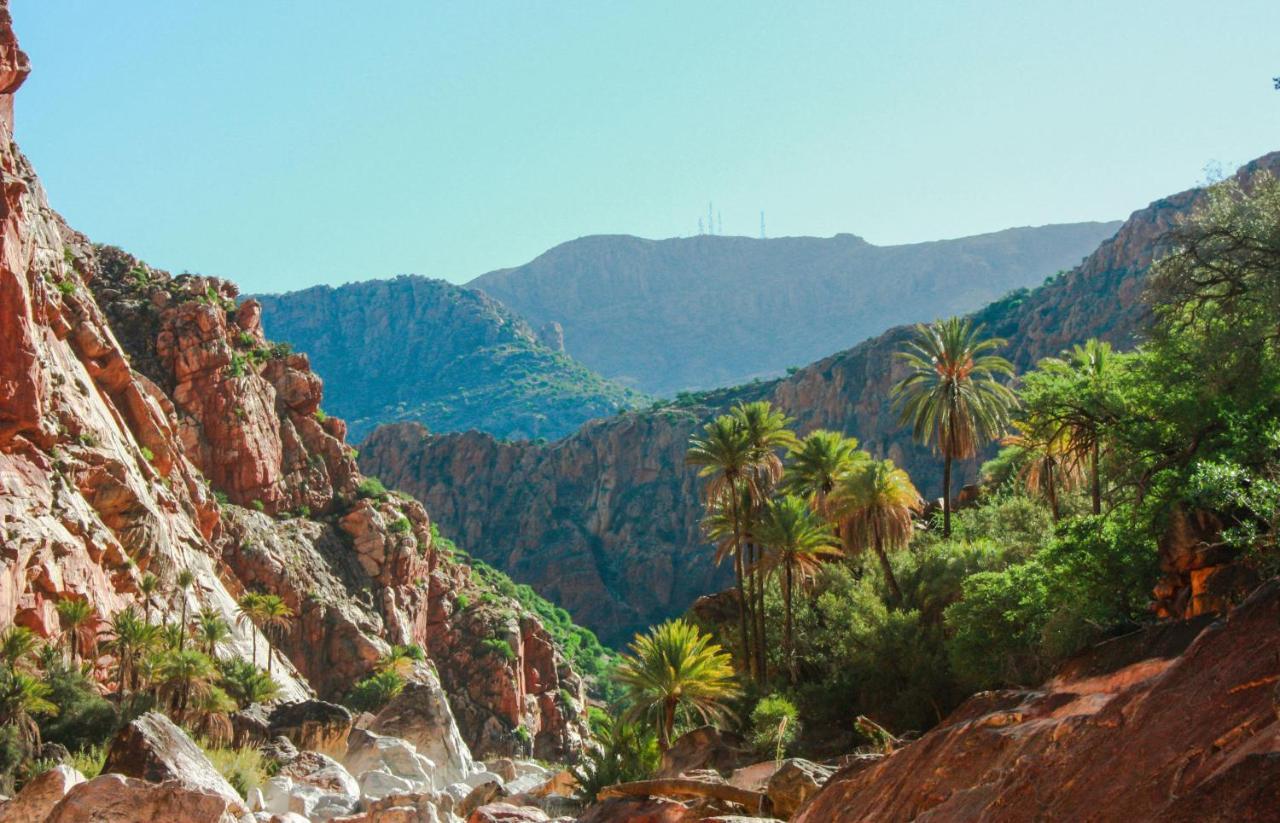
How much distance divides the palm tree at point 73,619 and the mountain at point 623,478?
301 feet

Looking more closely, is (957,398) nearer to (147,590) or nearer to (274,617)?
(147,590)

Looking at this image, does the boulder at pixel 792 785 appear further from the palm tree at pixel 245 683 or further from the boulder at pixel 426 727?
the palm tree at pixel 245 683

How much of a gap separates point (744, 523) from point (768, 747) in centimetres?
1498

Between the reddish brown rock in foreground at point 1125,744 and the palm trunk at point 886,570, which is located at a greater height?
the reddish brown rock in foreground at point 1125,744

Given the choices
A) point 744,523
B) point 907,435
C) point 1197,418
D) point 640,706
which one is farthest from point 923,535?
point 907,435

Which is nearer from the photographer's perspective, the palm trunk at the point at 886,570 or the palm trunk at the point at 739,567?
the palm trunk at the point at 886,570

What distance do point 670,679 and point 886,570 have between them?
10.8 metres

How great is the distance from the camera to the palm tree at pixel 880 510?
1863 inches

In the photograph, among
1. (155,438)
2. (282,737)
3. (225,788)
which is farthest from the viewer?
(155,438)

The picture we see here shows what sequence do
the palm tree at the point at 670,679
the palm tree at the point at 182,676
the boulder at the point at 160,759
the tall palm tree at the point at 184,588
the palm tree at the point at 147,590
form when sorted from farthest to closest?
the tall palm tree at the point at 184,588, the palm tree at the point at 147,590, the palm tree at the point at 182,676, the palm tree at the point at 670,679, the boulder at the point at 160,759

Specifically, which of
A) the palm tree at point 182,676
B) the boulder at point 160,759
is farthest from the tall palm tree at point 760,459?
the boulder at point 160,759

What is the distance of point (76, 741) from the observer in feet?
154

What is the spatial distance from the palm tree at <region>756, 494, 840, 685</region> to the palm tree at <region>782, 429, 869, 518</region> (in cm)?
410

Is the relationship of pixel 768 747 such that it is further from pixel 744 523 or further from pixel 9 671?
pixel 9 671
